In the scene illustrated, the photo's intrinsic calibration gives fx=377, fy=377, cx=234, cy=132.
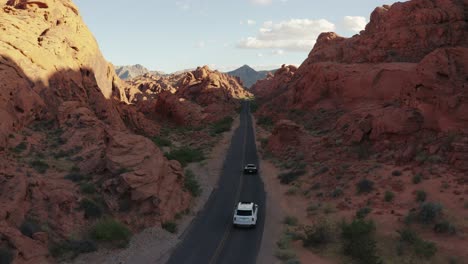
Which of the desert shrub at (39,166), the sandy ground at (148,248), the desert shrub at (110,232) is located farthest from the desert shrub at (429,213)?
the desert shrub at (39,166)

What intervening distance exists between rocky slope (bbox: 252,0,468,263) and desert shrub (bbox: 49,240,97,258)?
15.0 meters

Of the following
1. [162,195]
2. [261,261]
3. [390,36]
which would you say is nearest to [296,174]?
[162,195]

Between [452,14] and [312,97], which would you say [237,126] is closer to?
[312,97]

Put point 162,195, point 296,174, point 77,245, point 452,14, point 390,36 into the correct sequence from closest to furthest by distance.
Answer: point 77,245, point 162,195, point 296,174, point 452,14, point 390,36

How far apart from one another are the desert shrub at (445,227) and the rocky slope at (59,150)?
15416 millimetres

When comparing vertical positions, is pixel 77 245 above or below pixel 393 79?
below

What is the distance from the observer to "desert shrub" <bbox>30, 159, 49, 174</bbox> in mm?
24633

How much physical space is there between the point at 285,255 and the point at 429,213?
811 cm

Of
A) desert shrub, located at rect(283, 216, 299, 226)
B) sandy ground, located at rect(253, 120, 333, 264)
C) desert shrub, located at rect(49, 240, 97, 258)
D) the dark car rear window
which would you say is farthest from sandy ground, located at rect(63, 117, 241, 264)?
desert shrub, located at rect(283, 216, 299, 226)

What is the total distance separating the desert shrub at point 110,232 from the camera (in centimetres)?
1992

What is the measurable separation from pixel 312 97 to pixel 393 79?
16704 mm

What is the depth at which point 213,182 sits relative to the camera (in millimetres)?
35625

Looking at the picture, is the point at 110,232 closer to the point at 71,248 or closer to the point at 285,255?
the point at 71,248

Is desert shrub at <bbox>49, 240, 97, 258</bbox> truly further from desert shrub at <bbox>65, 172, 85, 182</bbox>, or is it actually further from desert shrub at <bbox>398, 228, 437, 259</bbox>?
desert shrub at <bbox>398, 228, 437, 259</bbox>
